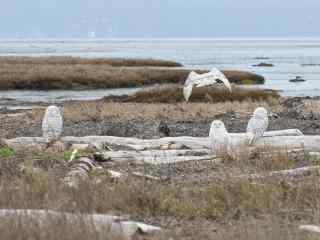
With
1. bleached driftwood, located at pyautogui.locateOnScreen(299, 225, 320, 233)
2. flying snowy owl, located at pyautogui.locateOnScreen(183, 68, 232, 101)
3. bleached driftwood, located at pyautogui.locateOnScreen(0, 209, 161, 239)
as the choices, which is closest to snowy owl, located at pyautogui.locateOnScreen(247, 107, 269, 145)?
bleached driftwood, located at pyautogui.locateOnScreen(299, 225, 320, 233)

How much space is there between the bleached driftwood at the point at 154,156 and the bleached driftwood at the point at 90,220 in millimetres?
5641

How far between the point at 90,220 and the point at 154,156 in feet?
22.6

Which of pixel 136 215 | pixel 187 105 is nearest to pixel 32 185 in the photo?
pixel 136 215

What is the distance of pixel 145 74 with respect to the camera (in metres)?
53.5

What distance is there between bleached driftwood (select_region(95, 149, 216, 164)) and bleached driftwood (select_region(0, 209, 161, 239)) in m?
5.64

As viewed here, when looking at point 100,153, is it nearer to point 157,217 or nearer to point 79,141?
point 79,141

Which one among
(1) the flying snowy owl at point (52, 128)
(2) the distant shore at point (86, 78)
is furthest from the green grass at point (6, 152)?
(2) the distant shore at point (86, 78)

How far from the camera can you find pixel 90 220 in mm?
7461

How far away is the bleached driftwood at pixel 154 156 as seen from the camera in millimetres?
14000

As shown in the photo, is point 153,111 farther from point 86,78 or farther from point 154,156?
point 86,78

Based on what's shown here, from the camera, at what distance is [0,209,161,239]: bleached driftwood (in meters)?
7.41

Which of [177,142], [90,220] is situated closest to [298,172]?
[177,142]

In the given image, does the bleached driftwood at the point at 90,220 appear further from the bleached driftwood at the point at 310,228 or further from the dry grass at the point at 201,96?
the dry grass at the point at 201,96

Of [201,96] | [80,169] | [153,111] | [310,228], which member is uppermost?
[310,228]
